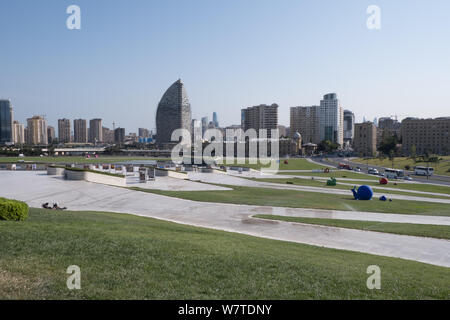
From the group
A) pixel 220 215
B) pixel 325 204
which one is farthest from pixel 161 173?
pixel 220 215

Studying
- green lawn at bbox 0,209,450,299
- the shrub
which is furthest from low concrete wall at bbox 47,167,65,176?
green lawn at bbox 0,209,450,299

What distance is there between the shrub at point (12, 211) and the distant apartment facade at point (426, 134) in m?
169

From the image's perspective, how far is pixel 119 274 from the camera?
7.47 m

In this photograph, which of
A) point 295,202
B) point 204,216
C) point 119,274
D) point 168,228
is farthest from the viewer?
point 295,202

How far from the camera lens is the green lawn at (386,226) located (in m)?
15.6

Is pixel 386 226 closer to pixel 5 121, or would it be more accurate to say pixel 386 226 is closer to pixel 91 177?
pixel 91 177

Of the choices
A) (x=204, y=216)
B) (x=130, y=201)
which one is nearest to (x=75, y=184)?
(x=130, y=201)

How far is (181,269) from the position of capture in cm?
799

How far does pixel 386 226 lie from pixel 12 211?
54.6 feet

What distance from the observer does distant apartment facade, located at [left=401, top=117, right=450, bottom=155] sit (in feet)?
510

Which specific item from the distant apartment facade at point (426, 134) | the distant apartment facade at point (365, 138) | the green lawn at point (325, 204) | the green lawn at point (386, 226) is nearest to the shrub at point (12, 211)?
the green lawn at point (386, 226)
